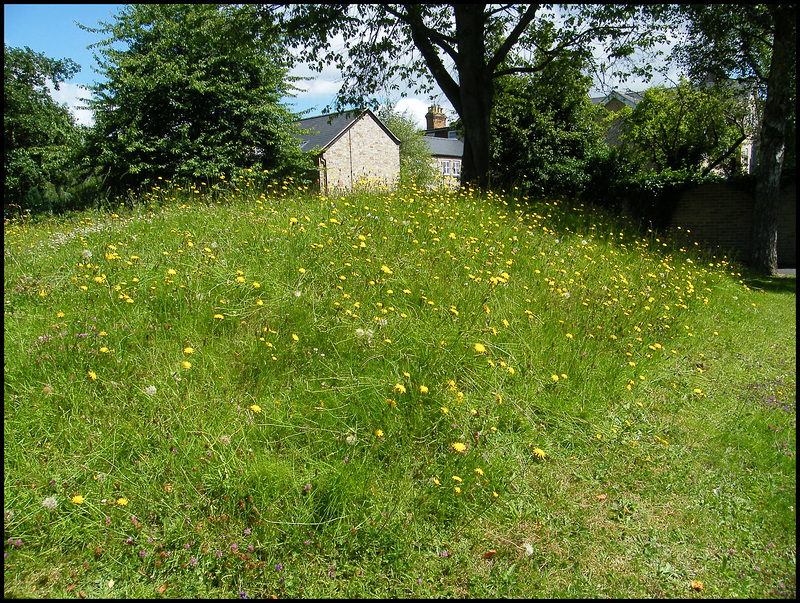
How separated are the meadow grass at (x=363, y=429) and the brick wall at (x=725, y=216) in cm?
1129

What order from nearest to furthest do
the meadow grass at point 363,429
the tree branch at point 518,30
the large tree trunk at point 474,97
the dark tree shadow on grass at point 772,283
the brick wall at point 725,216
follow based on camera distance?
the meadow grass at point 363,429 → the dark tree shadow on grass at point 772,283 → the large tree trunk at point 474,97 → the tree branch at point 518,30 → the brick wall at point 725,216

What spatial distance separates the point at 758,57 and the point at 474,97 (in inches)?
365

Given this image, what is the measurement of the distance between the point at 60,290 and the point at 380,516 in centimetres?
342

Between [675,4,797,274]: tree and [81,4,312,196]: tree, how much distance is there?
11374 mm

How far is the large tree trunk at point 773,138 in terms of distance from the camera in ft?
32.7

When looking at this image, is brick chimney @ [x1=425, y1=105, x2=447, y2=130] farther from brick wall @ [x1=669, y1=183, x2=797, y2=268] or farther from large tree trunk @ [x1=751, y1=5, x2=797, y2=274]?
large tree trunk @ [x1=751, y1=5, x2=797, y2=274]

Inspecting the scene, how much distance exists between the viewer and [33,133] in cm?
2477

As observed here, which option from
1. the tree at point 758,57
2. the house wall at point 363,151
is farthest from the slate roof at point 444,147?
the tree at point 758,57

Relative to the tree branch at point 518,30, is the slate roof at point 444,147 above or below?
above

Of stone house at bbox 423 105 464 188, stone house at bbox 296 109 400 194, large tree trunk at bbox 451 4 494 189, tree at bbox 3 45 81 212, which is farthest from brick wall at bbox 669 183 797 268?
stone house at bbox 423 105 464 188

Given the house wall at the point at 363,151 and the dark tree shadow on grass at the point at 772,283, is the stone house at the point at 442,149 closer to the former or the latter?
the house wall at the point at 363,151

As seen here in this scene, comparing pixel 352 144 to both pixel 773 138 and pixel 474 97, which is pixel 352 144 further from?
pixel 773 138

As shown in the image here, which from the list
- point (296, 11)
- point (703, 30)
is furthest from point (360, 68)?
point (703, 30)

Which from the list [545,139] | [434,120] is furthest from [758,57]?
[434,120]
